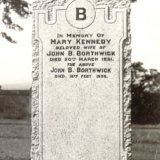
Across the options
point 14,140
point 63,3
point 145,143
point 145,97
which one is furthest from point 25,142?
point 63,3

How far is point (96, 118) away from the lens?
491 cm

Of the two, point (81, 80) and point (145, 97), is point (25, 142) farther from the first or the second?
point (81, 80)

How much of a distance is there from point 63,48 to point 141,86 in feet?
34.5

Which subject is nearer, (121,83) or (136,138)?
(121,83)

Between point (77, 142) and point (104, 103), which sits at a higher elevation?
point (104, 103)

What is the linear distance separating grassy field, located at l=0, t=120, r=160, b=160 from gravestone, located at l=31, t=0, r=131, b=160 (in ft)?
12.6

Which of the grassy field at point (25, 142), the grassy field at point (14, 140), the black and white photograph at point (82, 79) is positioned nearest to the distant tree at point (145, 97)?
the grassy field at point (25, 142)

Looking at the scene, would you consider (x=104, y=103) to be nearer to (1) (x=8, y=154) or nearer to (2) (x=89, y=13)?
(2) (x=89, y=13)

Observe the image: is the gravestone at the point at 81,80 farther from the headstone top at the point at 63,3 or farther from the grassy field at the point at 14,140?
the grassy field at the point at 14,140

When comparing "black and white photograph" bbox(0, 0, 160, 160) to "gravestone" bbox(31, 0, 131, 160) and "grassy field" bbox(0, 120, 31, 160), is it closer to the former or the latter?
"gravestone" bbox(31, 0, 131, 160)

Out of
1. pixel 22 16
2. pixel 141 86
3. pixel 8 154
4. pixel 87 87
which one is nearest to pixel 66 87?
pixel 87 87

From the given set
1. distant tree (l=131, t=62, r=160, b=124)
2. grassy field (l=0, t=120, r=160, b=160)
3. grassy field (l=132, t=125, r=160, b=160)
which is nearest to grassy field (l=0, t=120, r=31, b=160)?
grassy field (l=0, t=120, r=160, b=160)

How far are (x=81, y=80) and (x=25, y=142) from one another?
6.38 meters

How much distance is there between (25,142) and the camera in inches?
433
